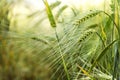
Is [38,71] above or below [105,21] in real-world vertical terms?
below

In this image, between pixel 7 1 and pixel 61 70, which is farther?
pixel 7 1

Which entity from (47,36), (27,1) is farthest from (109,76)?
(27,1)

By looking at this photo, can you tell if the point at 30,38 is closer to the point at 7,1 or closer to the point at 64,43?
the point at 64,43

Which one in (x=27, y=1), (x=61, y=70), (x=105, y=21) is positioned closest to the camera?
(x=105, y=21)

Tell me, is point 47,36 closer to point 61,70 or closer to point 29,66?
point 61,70

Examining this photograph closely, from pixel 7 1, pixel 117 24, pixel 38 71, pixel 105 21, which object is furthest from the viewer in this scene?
pixel 7 1

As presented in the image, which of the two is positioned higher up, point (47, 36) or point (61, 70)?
point (47, 36)

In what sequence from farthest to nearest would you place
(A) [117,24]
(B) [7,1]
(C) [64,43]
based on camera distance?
1. (B) [7,1]
2. (C) [64,43]
3. (A) [117,24]

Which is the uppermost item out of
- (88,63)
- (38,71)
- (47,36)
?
(47,36)

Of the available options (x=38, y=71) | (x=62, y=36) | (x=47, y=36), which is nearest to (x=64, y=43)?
(x=62, y=36)
